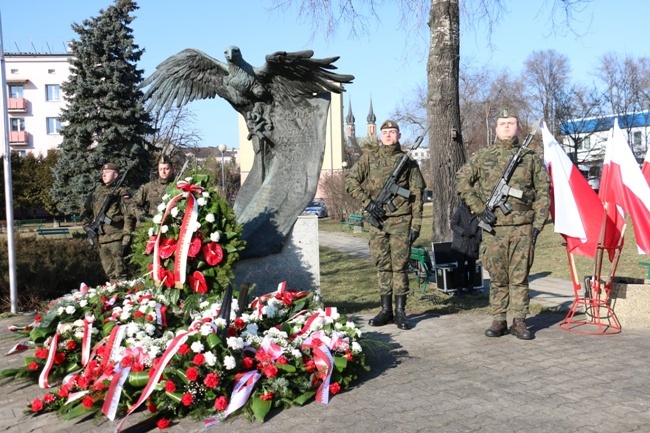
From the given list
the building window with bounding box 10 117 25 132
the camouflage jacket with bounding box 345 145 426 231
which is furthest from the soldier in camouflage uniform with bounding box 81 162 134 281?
the building window with bounding box 10 117 25 132

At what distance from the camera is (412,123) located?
4659 centimetres

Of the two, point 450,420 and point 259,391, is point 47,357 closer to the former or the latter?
point 259,391

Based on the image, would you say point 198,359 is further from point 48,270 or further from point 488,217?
point 48,270

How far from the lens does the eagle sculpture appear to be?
7.18 metres

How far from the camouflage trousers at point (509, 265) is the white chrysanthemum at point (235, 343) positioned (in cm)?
277

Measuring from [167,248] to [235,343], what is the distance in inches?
66.8

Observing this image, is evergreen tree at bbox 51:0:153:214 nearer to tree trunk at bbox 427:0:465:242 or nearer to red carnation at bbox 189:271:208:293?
tree trunk at bbox 427:0:465:242

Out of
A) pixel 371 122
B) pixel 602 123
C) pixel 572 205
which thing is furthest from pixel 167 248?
pixel 371 122

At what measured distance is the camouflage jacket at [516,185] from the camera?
5.94 meters

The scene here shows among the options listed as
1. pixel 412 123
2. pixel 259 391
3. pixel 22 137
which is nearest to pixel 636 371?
pixel 259 391

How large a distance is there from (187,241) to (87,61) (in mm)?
20972

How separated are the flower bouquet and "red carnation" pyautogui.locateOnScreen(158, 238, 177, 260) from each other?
0.01m

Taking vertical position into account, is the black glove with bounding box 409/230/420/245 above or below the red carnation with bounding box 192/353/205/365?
above

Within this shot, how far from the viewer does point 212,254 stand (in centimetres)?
582
